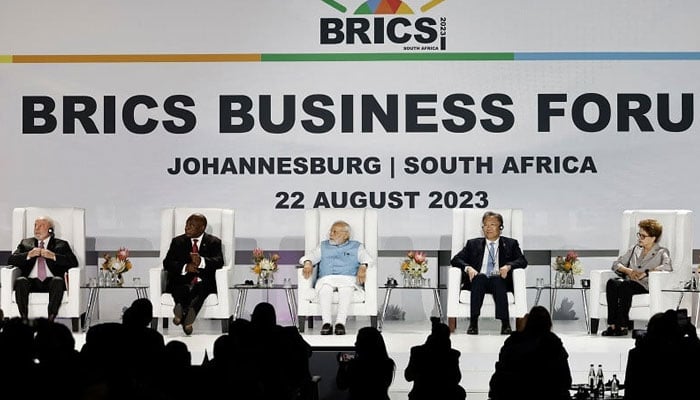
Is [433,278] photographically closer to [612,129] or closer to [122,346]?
[612,129]

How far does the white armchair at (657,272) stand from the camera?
354 inches

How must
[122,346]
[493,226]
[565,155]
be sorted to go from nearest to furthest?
[122,346], [493,226], [565,155]

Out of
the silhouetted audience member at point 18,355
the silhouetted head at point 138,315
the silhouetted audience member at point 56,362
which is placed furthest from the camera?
the silhouetted head at point 138,315

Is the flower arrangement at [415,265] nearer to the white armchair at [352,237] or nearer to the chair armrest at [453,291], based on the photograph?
the white armchair at [352,237]

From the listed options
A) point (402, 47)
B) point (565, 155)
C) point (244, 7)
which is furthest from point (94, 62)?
point (565, 155)

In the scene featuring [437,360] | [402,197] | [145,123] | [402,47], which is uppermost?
[402,47]

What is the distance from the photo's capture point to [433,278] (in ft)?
34.9

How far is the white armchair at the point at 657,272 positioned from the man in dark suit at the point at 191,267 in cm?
299

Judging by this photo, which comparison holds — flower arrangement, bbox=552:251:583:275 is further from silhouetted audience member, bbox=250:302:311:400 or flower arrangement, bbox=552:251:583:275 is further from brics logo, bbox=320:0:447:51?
silhouetted audience member, bbox=250:302:311:400

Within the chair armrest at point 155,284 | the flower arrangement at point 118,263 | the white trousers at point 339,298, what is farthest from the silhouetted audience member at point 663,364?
the flower arrangement at point 118,263

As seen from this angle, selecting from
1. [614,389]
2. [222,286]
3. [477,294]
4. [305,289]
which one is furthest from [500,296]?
[614,389]

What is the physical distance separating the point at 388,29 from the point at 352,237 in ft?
6.47

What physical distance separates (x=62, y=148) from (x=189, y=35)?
4.92 feet

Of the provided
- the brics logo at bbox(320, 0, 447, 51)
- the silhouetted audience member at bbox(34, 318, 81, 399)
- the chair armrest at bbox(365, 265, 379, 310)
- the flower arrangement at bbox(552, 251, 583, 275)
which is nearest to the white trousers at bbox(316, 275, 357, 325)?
the chair armrest at bbox(365, 265, 379, 310)
